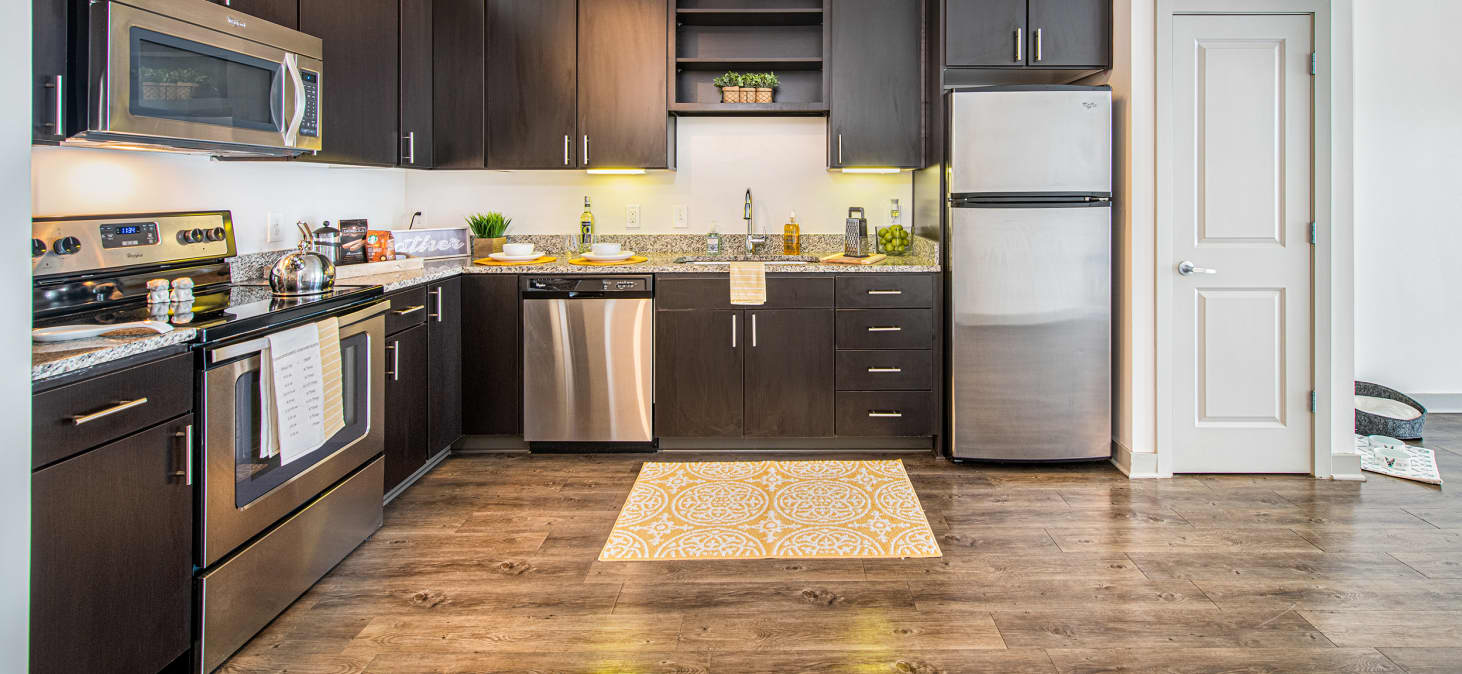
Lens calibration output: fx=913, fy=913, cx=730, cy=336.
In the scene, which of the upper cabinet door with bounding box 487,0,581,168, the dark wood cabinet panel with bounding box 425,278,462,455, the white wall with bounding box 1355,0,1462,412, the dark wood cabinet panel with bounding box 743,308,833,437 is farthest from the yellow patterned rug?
the white wall with bounding box 1355,0,1462,412

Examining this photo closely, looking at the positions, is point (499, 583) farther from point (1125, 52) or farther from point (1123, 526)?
point (1125, 52)

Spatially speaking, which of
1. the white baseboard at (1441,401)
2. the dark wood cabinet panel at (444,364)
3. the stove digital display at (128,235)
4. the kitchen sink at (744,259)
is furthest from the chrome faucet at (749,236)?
the white baseboard at (1441,401)

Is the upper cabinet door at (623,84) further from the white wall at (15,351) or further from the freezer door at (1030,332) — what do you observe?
the white wall at (15,351)

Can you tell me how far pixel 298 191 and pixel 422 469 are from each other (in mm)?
1189

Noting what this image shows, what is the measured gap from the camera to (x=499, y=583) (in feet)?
8.60

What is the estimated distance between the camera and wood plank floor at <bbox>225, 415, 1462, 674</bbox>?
2170mm

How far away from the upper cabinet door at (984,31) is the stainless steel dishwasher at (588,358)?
166cm

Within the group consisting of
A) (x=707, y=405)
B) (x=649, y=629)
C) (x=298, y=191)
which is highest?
(x=298, y=191)

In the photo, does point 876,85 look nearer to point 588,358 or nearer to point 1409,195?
point 588,358

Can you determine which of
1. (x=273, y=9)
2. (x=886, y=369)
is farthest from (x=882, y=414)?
(x=273, y=9)

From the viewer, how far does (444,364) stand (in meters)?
3.82

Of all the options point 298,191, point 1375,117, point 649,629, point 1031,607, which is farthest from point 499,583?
point 1375,117

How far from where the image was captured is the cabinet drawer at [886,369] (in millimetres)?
3994

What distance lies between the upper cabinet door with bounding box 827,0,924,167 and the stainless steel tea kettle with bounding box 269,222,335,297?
92.6 inches
